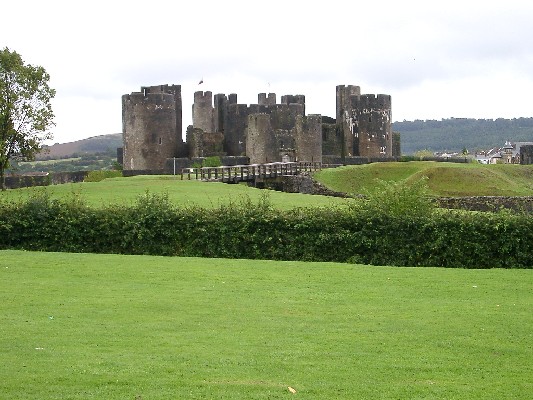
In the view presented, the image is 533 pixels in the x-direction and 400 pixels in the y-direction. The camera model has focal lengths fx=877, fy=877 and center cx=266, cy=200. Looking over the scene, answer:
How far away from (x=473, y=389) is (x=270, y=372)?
2481mm

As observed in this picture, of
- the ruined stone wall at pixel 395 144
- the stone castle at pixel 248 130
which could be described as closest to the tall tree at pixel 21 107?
the stone castle at pixel 248 130

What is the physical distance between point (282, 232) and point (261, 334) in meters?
11.5

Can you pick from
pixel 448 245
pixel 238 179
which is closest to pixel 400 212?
pixel 448 245

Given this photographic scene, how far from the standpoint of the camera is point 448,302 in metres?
16.4

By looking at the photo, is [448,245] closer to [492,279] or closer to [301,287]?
[492,279]

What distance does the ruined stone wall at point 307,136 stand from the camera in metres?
70.0

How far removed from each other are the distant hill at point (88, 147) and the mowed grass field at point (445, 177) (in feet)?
272

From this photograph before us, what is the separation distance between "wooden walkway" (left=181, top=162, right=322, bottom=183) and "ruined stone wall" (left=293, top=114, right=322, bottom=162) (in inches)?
185

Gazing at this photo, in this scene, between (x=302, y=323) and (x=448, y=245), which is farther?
(x=448, y=245)

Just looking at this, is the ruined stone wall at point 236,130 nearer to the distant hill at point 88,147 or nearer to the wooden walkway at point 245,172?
the wooden walkway at point 245,172

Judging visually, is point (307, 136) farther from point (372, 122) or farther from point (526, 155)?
point (526, 155)

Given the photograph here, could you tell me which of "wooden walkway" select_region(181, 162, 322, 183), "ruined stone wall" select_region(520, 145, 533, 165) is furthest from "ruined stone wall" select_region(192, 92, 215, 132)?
"ruined stone wall" select_region(520, 145, 533, 165)

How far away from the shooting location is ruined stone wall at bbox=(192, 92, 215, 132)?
80375 millimetres

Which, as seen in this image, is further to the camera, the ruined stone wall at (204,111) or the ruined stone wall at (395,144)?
the ruined stone wall at (395,144)
